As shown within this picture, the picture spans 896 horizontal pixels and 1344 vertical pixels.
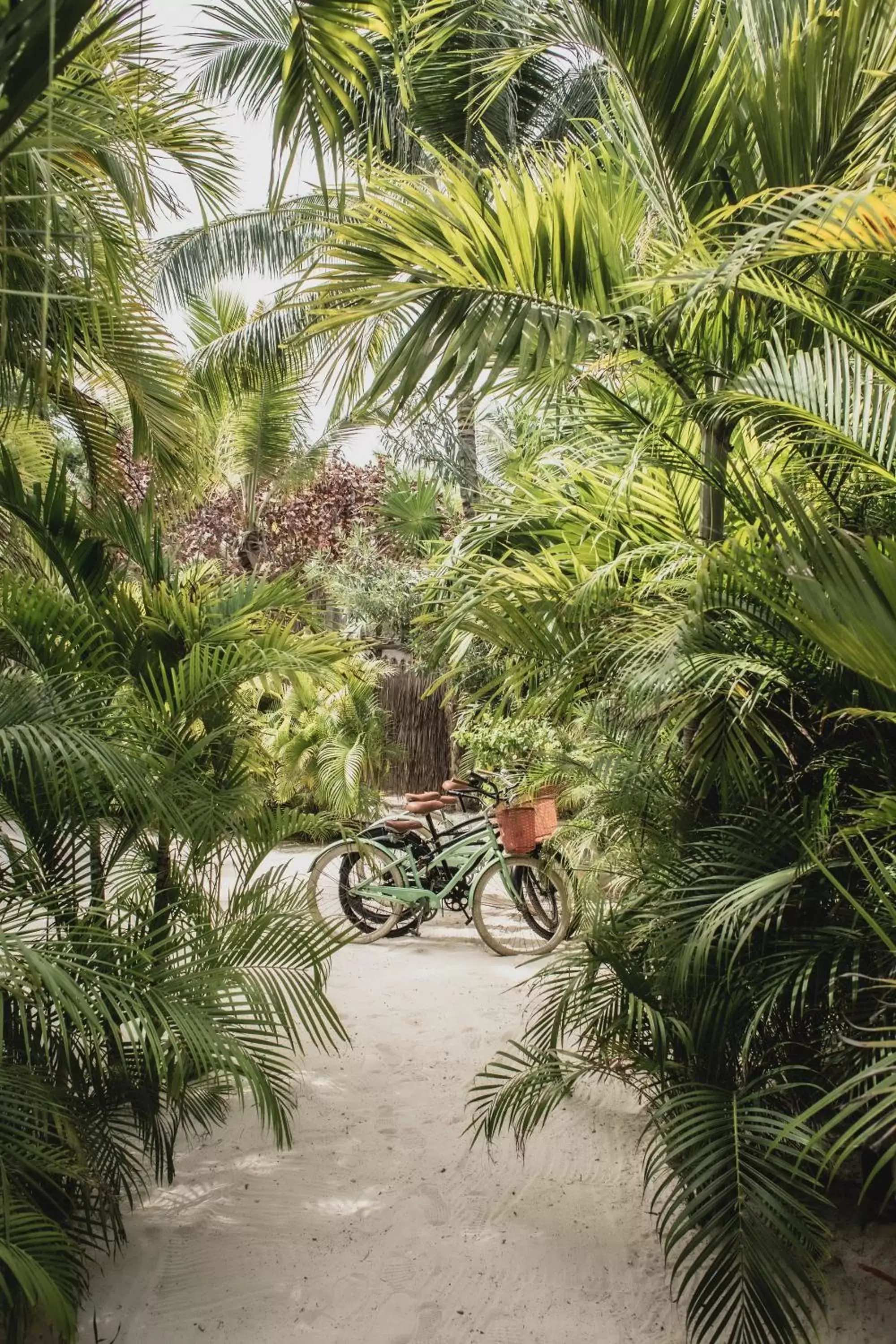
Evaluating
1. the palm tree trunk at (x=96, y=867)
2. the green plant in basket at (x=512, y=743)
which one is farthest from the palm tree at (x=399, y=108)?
the green plant in basket at (x=512, y=743)

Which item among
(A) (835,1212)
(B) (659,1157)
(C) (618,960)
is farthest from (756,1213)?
(A) (835,1212)

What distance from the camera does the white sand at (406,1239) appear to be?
8.52 feet

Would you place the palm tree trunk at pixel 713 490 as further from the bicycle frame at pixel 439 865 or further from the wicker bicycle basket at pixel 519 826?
the bicycle frame at pixel 439 865

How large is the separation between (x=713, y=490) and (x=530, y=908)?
340cm

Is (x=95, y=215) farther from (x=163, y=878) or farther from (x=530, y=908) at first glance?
(x=530, y=908)

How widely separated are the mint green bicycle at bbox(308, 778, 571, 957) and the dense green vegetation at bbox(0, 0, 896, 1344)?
186cm

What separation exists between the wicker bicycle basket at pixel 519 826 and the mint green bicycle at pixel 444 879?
96mm

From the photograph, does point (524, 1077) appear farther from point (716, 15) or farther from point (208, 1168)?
point (716, 15)

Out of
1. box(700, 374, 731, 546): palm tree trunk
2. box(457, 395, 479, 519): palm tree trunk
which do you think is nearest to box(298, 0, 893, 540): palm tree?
box(700, 374, 731, 546): palm tree trunk

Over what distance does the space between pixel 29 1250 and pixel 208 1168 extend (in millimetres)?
1277

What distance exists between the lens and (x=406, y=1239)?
9.73ft

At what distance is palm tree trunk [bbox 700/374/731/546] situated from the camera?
282 cm

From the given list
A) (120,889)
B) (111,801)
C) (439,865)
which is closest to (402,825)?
(439,865)

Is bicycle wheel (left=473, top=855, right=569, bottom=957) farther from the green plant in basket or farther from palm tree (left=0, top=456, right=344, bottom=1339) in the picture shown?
palm tree (left=0, top=456, right=344, bottom=1339)
